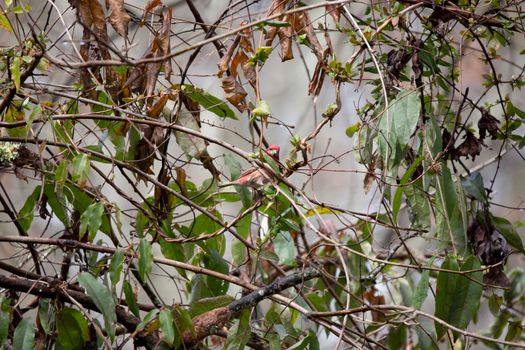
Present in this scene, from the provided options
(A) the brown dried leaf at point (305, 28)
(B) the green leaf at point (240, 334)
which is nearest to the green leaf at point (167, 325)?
(B) the green leaf at point (240, 334)

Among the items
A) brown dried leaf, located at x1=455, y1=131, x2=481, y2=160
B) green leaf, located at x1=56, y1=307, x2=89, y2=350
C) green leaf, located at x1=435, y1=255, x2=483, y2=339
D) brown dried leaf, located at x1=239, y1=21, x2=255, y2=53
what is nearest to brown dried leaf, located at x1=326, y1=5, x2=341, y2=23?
brown dried leaf, located at x1=239, y1=21, x2=255, y2=53

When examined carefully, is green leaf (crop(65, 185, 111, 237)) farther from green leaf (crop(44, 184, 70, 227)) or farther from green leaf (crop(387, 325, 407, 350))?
green leaf (crop(387, 325, 407, 350))

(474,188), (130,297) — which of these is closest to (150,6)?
(130,297)

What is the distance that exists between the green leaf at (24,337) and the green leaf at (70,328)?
0.21ft

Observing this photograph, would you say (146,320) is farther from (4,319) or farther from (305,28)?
(305,28)

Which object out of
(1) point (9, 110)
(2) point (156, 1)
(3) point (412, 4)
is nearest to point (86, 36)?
(2) point (156, 1)

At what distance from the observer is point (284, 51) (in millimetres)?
1466

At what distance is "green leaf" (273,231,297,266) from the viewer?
1.33 meters

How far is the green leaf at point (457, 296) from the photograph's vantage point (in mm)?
1365

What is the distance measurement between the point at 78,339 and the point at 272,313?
0.47 m

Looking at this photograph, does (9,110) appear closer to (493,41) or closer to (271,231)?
(271,231)

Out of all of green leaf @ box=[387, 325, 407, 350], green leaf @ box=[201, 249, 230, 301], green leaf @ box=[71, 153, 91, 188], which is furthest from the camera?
green leaf @ box=[387, 325, 407, 350]

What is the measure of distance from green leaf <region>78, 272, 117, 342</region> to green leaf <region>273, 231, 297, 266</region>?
11.3 inches

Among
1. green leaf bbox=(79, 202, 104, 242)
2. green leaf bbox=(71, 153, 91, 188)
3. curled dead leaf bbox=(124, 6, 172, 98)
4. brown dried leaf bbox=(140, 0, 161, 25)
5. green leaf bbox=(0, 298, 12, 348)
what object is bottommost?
green leaf bbox=(0, 298, 12, 348)
